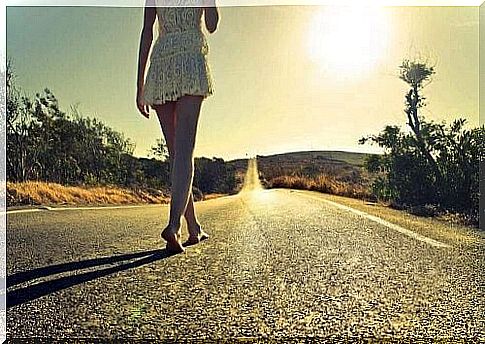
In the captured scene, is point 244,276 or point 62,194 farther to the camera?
point 62,194

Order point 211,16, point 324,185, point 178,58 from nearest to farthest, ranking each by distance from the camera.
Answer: point 178,58 < point 211,16 < point 324,185

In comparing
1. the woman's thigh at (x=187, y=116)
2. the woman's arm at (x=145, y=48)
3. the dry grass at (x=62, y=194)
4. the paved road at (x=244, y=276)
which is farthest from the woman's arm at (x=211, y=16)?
the dry grass at (x=62, y=194)

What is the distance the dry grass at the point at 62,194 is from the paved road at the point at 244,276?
80 mm

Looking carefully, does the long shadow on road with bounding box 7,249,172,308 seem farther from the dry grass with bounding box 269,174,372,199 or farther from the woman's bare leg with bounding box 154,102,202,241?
the dry grass with bounding box 269,174,372,199

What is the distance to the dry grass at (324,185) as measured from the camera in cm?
551

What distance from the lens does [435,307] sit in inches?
206

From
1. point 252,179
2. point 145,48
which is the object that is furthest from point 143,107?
point 252,179

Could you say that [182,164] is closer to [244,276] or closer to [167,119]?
[167,119]

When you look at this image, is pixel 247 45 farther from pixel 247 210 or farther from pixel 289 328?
pixel 289 328

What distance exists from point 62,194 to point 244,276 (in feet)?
4.31

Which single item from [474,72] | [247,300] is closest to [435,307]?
[247,300]

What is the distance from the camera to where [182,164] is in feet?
17.9

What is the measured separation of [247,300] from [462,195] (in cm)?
152

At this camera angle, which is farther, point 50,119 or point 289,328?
point 50,119
